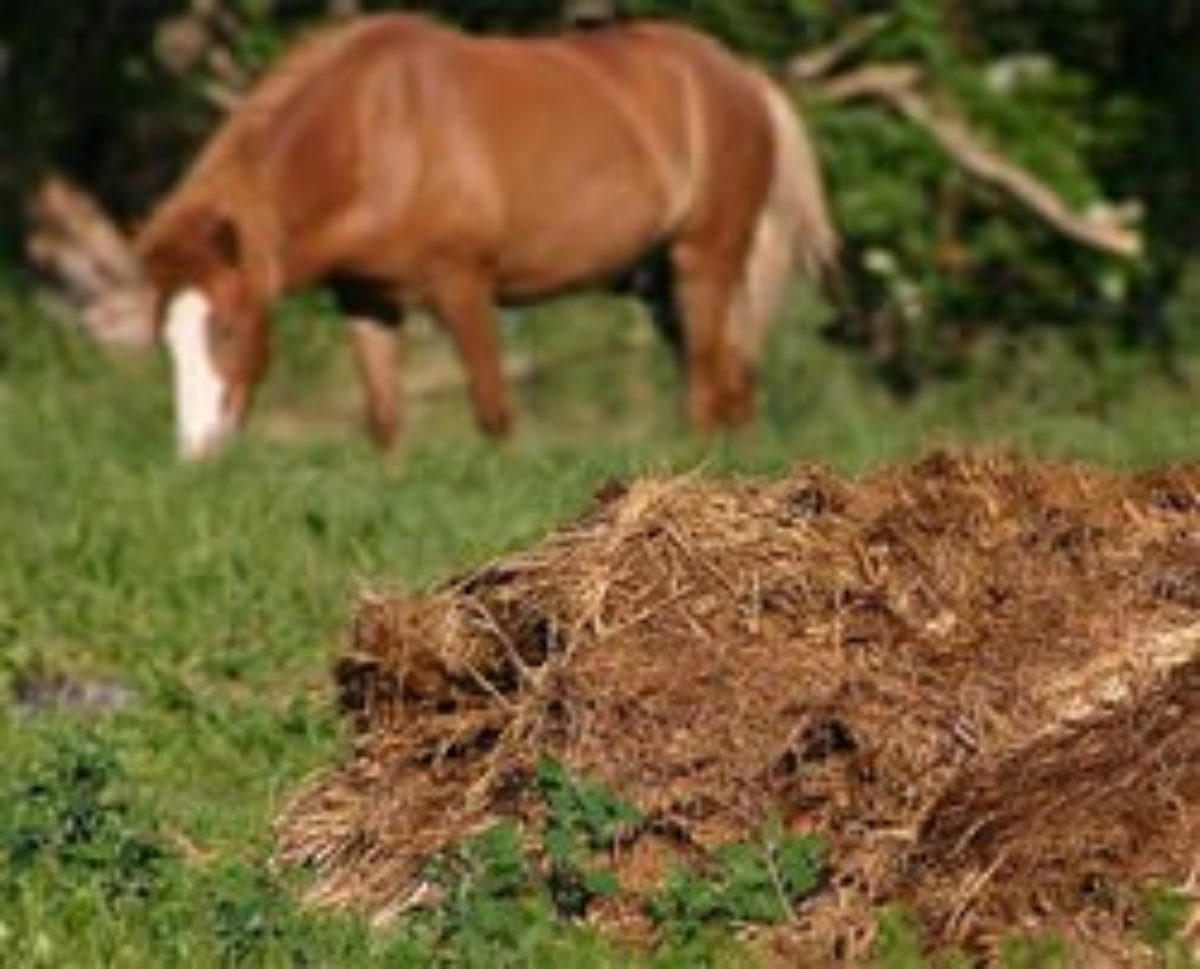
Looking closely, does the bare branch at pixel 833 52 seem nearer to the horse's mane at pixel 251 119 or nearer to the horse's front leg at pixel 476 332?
the horse's front leg at pixel 476 332

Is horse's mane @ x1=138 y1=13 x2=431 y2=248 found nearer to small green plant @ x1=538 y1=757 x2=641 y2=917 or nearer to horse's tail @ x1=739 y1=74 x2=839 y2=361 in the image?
horse's tail @ x1=739 y1=74 x2=839 y2=361

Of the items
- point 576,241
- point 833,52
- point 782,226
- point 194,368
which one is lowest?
point 833,52

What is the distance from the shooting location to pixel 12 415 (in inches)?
656

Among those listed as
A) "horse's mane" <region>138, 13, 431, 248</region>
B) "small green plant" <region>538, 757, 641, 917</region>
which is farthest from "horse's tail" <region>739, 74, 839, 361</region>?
"small green plant" <region>538, 757, 641, 917</region>

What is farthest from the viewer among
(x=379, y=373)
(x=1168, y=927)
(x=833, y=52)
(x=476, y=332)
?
(x=833, y=52)

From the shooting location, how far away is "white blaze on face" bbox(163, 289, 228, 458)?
16.1 metres

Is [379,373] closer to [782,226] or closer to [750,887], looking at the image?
[782,226]

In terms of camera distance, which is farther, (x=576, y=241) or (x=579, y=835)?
(x=576, y=241)

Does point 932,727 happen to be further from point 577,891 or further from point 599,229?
point 599,229

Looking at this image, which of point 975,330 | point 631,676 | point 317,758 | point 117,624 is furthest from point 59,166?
point 631,676

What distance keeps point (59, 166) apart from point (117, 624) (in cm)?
1078

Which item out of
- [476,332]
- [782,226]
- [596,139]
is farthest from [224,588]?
[782,226]

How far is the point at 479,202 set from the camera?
669 inches

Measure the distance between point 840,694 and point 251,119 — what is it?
9.29m
